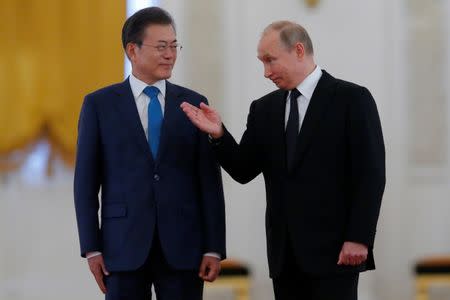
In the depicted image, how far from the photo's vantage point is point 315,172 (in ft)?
7.23

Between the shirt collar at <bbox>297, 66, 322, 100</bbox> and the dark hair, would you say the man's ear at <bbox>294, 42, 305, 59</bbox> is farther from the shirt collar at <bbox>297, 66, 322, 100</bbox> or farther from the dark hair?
the dark hair

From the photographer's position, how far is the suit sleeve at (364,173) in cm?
215

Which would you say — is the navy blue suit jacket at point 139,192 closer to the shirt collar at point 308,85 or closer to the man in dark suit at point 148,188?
the man in dark suit at point 148,188

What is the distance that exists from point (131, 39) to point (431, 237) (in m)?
→ 2.72

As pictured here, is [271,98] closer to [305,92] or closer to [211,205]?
[305,92]

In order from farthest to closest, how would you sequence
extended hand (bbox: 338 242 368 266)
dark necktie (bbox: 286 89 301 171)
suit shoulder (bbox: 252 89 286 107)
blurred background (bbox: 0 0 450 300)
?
blurred background (bbox: 0 0 450 300) < suit shoulder (bbox: 252 89 286 107) < dark necktie (bbox: 286 89 301 171) < extended hand (bbox: 338 242 368 266)

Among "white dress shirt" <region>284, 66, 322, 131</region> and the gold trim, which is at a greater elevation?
the gold trim

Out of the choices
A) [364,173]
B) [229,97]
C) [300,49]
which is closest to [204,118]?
[300,49]

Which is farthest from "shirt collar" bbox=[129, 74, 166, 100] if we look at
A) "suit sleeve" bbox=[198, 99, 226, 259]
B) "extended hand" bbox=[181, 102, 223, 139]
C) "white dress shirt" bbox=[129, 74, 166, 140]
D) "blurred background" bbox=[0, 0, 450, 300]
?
"blurred background" bbox=[0, 0, 450, 300]

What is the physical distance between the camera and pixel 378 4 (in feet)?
14.1

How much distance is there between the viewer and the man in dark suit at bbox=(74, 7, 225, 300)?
215 cm

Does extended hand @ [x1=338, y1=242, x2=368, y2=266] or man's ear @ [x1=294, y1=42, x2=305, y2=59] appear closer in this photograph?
extended hand @ [x1=338, y1=242, x2=368, y2=266]

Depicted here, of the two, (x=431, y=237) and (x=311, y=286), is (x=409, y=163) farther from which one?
(x=311, y=286)

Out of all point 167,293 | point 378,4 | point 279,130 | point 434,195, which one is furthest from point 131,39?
point 434,195
